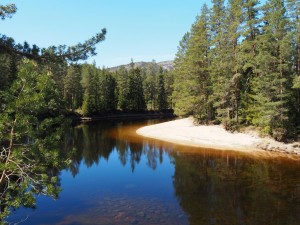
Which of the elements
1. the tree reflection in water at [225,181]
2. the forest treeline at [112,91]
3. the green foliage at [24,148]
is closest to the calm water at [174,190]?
the tree reflection in water at [225,181]

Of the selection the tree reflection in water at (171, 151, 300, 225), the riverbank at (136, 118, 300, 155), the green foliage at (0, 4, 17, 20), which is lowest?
the tree reflection in water at (171, 151, 300, 225)

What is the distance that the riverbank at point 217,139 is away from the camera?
109ft

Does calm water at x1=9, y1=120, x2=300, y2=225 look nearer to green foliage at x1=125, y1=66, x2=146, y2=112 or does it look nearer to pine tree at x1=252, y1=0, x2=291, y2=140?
pine tree at x1=252, y1=0, x2=291, y2=140

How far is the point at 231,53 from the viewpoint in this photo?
40.3 metres

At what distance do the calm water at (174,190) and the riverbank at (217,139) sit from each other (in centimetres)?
279

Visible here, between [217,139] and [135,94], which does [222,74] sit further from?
[135,94]

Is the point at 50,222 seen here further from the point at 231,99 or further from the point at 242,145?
the point at 231,99

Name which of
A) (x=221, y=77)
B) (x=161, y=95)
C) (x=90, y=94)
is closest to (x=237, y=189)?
(x=221, y=77)

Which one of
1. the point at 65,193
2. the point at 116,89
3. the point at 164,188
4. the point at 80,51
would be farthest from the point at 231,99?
the point at 116,89

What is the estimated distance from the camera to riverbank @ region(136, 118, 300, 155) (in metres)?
33.3

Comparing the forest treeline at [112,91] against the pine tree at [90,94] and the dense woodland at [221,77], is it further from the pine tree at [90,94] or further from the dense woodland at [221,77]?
the dense woodland at [221,77]

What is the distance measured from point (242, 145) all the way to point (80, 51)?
28.7 meters

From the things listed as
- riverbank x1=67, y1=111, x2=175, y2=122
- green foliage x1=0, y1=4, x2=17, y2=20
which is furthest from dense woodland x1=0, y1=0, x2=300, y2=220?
riverbank x1=67, y1=111, x2=175, y2=122

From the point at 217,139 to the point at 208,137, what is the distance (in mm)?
1690
